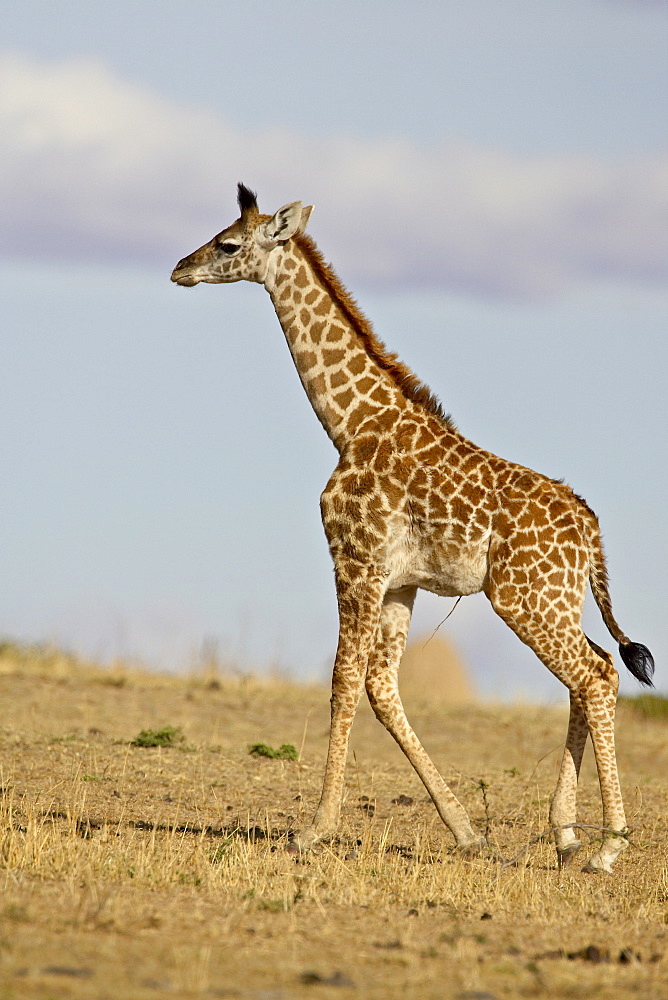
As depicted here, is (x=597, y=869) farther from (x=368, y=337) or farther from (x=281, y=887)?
(x=368, y=337)

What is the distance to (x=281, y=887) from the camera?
728cm

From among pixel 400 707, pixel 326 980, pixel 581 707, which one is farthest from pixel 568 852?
pixel 326 980

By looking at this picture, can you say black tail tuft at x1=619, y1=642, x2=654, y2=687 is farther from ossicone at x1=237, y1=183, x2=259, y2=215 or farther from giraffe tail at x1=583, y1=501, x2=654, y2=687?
ossicone at x1=237, y1=183, x2=259, y2=215

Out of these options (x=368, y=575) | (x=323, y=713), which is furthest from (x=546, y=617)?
(x=323, y=713)

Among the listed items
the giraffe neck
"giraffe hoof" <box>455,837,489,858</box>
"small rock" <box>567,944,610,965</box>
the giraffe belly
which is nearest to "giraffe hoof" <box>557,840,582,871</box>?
"giraffe hoof" <box>455,837,489,858</box>

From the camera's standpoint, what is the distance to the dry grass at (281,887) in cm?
544

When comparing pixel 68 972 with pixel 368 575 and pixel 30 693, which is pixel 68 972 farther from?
pixel 30 693

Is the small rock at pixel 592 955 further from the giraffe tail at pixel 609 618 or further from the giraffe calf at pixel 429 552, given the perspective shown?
the giraffe tail at pixel 609 618

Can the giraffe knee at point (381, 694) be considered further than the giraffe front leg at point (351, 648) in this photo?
Yes

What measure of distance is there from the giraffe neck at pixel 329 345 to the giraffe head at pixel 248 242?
4.2 inches

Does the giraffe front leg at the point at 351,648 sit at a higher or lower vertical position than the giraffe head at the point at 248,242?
lower

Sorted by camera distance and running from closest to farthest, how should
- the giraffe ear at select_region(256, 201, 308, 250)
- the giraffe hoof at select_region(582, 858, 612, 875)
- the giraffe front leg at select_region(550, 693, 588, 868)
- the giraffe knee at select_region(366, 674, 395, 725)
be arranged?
the giraffe hoof at select_region(582, 858, 612, 875) < the giraffe front leg at select_region(550, 693, 588, 868) < the giraffe knee at select_region(366, 674, 395, 725) < the giraffe ear at select_region(256, 201, 308, 250)

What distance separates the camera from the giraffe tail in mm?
9258

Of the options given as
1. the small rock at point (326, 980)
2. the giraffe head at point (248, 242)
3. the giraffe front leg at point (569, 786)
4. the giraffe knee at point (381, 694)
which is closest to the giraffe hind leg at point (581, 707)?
the giraffe front leg at point (569, 786)
